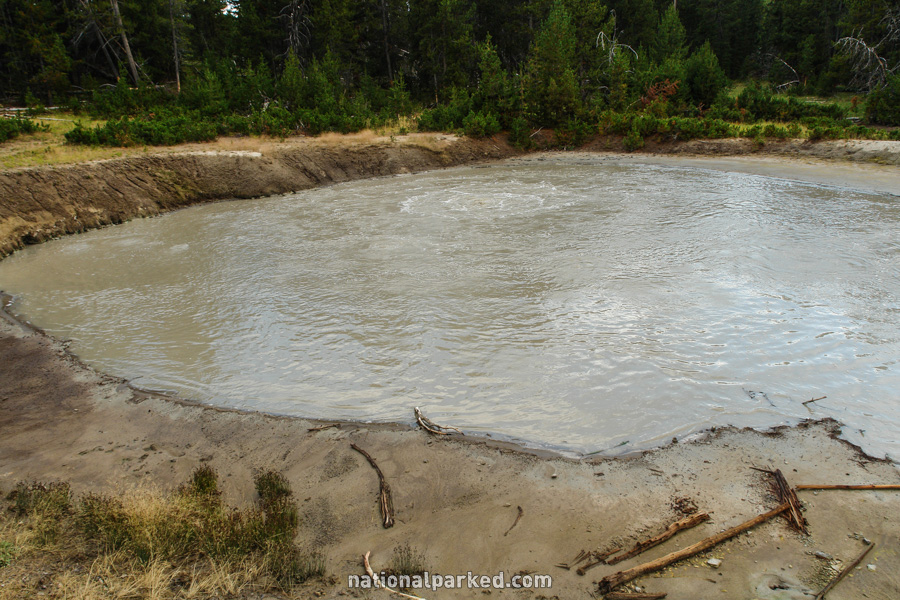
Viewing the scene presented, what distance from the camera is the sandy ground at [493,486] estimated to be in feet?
13.0

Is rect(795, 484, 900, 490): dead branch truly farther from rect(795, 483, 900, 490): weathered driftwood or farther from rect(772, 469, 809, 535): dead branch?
rect(772, 469, 809, 535): dead branch

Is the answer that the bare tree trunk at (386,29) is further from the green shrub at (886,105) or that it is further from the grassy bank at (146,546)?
the grassy bank at (146,546)

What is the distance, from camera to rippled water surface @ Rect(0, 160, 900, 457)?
6.60m

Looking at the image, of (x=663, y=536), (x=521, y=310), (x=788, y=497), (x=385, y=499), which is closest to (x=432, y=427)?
(x=385, y=499)

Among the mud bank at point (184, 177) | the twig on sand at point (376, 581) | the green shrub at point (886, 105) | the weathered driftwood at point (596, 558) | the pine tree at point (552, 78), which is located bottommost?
the weathered driftwood at point (596, 558)

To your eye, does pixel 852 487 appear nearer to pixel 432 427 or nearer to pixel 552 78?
pixel 432 427

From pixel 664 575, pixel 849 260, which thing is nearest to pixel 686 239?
pixel 849 260

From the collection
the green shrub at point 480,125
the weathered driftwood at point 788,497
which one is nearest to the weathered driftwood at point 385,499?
the weathered driftwood at point 788,497

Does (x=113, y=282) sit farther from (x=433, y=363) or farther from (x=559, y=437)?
(x=559, y=437)

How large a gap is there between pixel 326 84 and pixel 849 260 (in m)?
23.1

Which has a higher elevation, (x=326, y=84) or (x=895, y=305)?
(x=326, y=84)

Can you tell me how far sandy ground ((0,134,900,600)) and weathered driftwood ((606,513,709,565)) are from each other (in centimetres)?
5

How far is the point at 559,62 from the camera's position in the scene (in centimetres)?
2762

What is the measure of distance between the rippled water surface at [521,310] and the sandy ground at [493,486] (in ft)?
1.70
